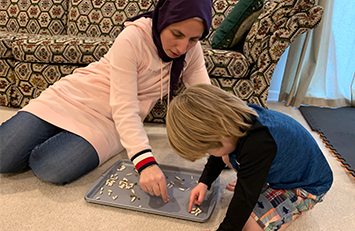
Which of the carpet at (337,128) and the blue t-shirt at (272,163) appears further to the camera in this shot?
the carpet at (337,128)

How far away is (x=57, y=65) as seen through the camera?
6.15 ft

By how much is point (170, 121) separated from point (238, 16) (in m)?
1.37

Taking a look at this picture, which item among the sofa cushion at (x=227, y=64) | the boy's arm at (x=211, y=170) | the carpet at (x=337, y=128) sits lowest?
the carpet at (x=337, y=128)

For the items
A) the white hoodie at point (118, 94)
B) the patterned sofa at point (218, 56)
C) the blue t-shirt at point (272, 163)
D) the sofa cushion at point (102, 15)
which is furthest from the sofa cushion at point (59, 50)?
the blue t-shirt at point (272, 163)

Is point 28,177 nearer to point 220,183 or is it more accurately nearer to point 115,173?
point 115,173

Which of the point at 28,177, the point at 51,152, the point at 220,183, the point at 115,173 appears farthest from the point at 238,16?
the point at 28,177

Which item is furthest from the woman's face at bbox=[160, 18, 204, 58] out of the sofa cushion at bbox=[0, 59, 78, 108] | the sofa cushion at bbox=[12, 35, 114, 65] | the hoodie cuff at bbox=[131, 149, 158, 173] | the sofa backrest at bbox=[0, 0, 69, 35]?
the sofa backrest at bbox=[0, 0, 69, 35]

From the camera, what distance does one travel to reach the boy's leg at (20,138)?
Answer: 1160 millimetres

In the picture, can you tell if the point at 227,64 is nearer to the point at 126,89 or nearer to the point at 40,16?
the point at 126,89

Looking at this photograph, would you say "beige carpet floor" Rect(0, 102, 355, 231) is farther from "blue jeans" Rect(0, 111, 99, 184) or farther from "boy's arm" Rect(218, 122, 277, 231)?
"boy's arm" Rect(218, 122, 277, 231)

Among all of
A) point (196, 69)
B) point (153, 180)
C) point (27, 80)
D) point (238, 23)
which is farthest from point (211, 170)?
point (27, 80)

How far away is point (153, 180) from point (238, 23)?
137 cm

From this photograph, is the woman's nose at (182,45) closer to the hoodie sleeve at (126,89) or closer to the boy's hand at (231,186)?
the hoodie sleeve at (126,89)

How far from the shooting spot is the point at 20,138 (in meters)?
1.19
